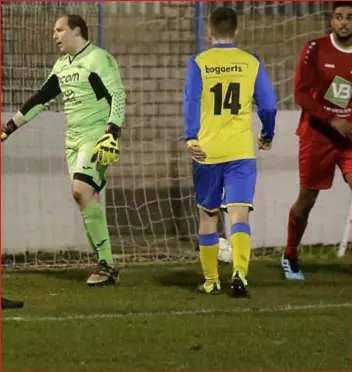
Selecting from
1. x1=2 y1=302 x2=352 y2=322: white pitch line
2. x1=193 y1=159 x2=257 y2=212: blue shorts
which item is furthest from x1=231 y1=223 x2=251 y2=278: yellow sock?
x1=2 y1=302 x2=352 y2=322: white pitch line

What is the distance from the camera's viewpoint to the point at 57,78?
27.6 ft

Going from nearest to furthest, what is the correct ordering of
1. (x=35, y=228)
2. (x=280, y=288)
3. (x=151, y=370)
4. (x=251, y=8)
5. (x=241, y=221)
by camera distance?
(x=151, y=370) → (x=241, y=221) → (x=280, y=288) → (x=35, y=228) → (x=251, y=8)

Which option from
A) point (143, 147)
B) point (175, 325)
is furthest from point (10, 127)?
point (175, 325)

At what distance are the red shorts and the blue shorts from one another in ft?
2.85

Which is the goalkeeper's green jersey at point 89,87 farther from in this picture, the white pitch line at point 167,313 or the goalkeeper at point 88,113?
the white pitch line at point 167,313

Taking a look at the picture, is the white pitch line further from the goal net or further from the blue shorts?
the goal net

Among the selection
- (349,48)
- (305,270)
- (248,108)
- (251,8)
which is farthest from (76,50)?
(251,8)

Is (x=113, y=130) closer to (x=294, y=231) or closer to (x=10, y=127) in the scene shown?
(x=10, y=127)

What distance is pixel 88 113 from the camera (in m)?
8.18

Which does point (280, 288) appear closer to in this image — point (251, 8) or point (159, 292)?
point (159, 292)

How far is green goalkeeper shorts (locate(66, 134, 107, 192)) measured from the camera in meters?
8.07

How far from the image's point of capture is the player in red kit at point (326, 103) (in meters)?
7.99

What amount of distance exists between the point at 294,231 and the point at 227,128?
1.38m

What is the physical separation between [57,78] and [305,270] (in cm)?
247
